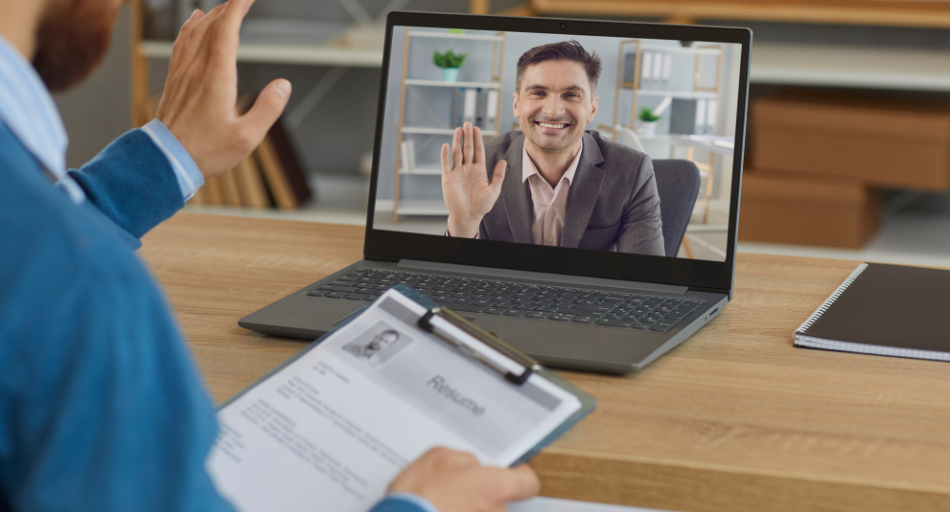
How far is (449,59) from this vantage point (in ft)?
→ 2.78

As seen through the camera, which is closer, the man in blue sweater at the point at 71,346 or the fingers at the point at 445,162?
the man in blue sweater at the point at 71,346

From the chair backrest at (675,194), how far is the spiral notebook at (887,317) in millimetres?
143

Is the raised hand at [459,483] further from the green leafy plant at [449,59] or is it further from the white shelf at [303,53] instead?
Result: the white shelf at [303,53]

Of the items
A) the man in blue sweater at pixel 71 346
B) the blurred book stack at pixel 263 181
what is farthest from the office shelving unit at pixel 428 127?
the blurred book stack at pixel 263 181

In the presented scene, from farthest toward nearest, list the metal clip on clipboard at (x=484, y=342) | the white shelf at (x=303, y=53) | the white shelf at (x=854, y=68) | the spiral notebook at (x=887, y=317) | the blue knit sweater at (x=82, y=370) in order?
the white shelf at (x=303, y=53) < the white shelf at (x=854, y=68) < the spiral notebook at (x=887, y=317) < the metal clip on clipboard at (x=484, y=342) < the blue knit sweater at (x=82, y=370)

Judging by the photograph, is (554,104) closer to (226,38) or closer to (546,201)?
(546,201)

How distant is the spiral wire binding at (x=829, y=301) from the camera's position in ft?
2.30

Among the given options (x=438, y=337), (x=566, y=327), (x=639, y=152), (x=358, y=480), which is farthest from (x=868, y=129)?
(x=358, y=480)

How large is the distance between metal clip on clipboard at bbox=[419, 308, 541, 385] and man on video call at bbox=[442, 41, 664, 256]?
23 centimetres

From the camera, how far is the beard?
39 cm

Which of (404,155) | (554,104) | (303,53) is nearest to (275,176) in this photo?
(303,53)

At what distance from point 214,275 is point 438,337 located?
1.16ft

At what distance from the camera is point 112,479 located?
0.34 m

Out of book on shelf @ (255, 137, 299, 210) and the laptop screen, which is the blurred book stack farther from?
the laptop screen
